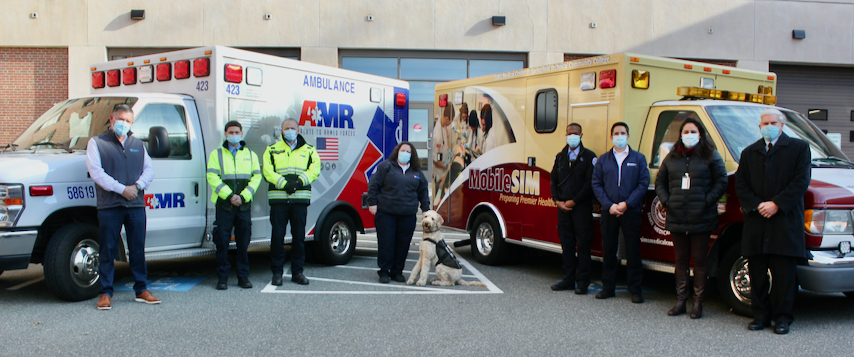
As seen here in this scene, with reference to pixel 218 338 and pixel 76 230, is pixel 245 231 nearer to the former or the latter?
pixel 76 230

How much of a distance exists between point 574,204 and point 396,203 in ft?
6.66

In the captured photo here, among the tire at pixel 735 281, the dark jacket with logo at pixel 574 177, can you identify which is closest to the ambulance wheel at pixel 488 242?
the dark jacket with logo at pixel 574 177

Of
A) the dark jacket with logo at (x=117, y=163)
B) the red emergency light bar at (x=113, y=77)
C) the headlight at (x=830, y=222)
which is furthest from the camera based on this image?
the red emergency light bar at (x=113, y=77)

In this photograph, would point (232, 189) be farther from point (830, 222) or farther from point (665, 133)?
point (830, 222)

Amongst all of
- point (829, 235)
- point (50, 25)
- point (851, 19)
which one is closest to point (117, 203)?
point (829, 235)

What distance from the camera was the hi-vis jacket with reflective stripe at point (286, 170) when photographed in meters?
6.95

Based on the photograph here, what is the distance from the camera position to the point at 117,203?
19.2 ft

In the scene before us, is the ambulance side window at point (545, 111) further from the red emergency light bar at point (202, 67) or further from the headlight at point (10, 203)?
the headlight at point (10, 203)

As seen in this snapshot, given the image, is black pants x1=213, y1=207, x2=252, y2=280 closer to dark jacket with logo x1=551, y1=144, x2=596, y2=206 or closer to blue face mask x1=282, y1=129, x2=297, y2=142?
blue face mask x1=282, y1=129, x2=297, y2=142

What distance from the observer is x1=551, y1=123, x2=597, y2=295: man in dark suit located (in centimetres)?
678

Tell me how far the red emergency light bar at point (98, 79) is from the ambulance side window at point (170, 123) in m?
1.71

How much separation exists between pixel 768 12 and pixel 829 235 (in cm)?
1475

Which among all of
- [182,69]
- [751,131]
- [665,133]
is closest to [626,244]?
[665,133]

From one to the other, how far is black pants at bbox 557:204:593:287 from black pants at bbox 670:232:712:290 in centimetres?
106
